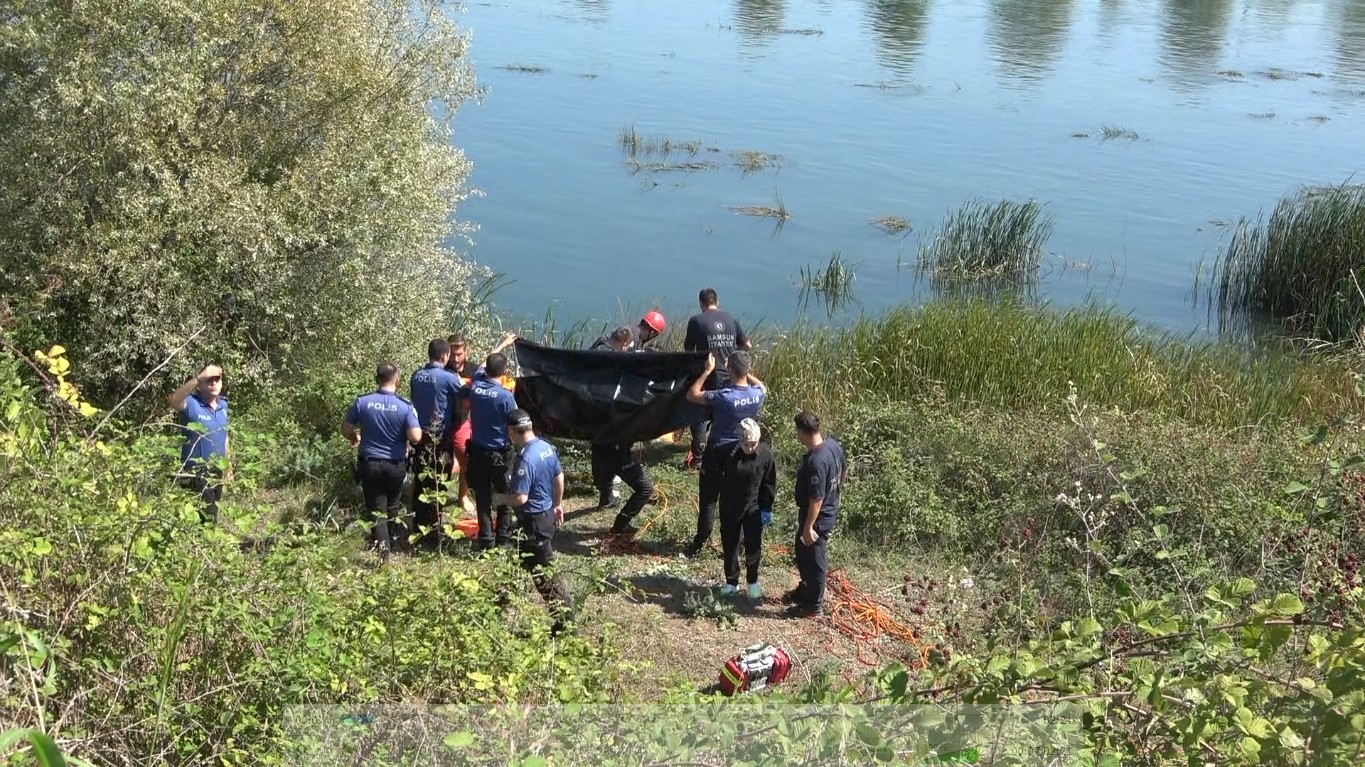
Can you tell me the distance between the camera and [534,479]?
29.2 feet

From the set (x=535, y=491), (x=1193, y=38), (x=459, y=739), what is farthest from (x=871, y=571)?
(x=1193, y=38)

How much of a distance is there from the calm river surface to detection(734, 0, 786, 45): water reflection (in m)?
0.21

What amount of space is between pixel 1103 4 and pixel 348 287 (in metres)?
54.6

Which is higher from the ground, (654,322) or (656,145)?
(654,322)

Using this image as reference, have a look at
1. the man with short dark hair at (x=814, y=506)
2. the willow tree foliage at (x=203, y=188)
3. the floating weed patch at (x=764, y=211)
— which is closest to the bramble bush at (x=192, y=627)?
the man with short dark hair at (x=814, y=506)

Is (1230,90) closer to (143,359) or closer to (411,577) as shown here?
(143,359)

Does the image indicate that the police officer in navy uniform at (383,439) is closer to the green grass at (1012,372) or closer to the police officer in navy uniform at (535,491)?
the police officer in navy uniform at (535,491)

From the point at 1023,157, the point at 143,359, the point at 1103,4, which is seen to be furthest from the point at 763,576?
the point at 1103,4

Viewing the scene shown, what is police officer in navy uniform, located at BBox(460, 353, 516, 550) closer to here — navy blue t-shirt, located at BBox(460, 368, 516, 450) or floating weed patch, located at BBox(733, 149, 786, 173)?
navy blue t-shirt, located at BBox(460, 368, 516, 450)

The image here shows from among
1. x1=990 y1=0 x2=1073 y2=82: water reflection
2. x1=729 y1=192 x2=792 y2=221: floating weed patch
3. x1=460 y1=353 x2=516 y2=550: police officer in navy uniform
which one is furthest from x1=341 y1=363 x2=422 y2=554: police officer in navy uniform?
x1=990 y1=0 x2=1073 y2=82: water reflection

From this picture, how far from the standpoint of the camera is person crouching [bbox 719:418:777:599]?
9.88m

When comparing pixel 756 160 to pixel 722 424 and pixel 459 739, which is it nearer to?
pixel 722 424

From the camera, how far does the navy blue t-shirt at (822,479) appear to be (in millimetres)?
9555

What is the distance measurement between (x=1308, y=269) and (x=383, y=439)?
1708cm
